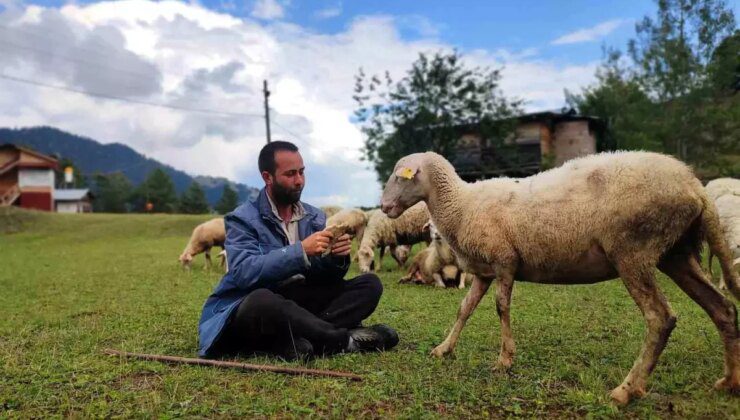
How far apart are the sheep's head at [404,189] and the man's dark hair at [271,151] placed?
1.01 m

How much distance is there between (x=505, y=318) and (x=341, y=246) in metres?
1.48

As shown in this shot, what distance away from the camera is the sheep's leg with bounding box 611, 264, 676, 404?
12.1 ft

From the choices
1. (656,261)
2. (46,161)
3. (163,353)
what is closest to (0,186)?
(46,161)

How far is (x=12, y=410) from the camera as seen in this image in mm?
3727

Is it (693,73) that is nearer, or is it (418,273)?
(418,273)

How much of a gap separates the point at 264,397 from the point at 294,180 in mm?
1848

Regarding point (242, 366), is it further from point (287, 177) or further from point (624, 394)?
point (624, 394)

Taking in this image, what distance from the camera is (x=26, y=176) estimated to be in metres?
52.3

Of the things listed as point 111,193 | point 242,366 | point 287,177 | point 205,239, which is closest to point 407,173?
point 287,177

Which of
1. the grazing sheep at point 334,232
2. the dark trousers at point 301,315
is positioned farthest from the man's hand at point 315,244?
the dark trousers at point 301,315

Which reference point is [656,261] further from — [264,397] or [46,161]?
[46,161]

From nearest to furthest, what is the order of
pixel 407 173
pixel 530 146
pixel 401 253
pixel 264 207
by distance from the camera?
pixel 264 207
pixel 407 173
pixel 401 253
pixel 530 146

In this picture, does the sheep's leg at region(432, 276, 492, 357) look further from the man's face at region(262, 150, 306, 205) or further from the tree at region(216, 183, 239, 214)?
the tree at region(216, 183, 239, 214)

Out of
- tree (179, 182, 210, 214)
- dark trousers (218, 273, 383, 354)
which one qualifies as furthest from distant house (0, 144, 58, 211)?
dark trousers (218, 273, 383, 354)
